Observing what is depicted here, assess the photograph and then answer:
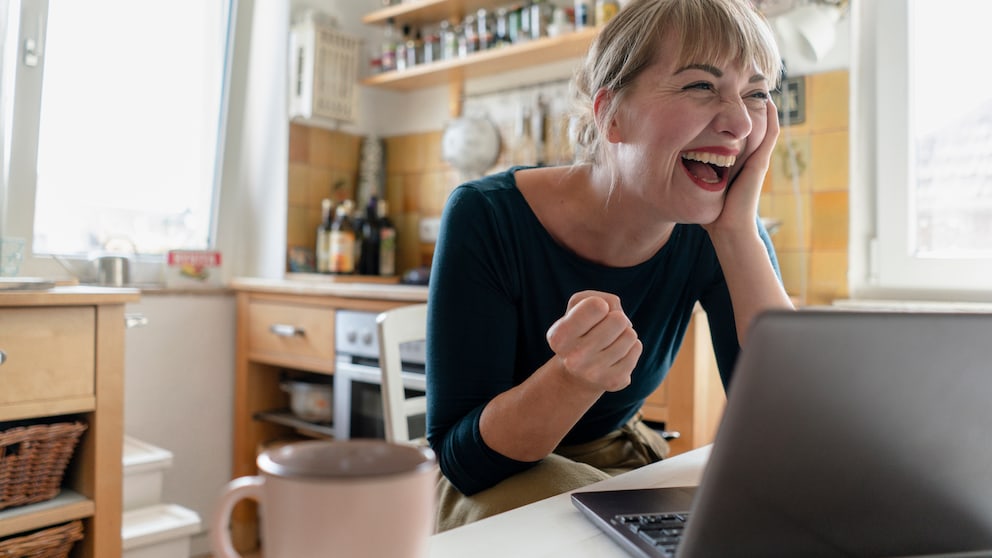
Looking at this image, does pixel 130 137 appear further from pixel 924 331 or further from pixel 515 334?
pixel 924 331

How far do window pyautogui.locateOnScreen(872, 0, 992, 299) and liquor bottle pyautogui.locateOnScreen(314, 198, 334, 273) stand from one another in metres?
1.73

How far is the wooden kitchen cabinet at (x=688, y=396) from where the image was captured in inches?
64.0

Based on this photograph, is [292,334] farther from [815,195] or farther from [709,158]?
[709,158]

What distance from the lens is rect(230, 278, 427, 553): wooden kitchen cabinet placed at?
228 cm

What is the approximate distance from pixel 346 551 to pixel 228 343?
2.55 metres

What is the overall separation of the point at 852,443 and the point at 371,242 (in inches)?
100.0

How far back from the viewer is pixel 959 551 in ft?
1.56

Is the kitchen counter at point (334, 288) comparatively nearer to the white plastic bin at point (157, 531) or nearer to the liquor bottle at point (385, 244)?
the liquor bottle at point (385, 244)

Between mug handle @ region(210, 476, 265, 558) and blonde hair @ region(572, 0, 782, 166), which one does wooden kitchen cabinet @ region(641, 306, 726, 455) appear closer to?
blonde hair @ region(572, 0, 782, 166)

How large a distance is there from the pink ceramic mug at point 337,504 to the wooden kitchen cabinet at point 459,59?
2044 millimetres

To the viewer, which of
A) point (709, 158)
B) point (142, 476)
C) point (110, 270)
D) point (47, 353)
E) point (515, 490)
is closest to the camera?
point (515, 490)

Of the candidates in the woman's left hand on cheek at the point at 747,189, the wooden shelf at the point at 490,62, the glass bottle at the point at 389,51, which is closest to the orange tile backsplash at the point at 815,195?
the wooden shelf at the point at 490,62

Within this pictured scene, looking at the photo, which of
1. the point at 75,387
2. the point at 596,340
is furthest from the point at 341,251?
the point at 596,340

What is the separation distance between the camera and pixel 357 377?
223cm
